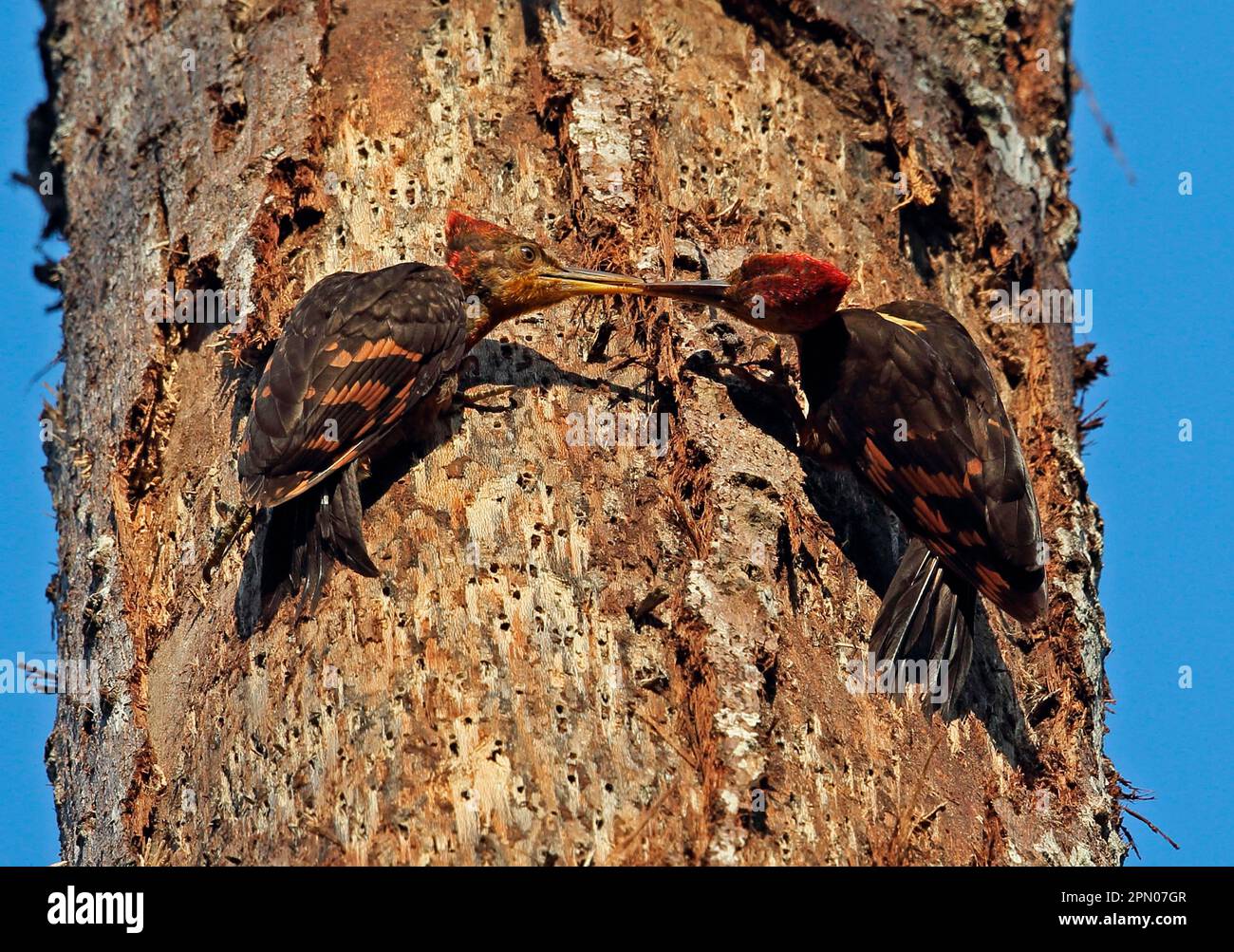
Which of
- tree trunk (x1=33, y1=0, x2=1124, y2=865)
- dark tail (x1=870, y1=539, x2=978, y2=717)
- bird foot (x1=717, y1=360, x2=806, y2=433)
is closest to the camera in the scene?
tree trunk (x1=33, y1=0, x2=1124, y2=865)

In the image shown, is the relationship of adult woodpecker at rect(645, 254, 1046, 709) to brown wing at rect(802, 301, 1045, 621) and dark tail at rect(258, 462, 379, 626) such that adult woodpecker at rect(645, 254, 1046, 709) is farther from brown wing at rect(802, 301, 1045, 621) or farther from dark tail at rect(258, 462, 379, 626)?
dark tail at rect(258, 462, 379, 626)

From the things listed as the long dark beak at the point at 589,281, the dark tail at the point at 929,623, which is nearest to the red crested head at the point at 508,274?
the long dark beak at the point at 589,281

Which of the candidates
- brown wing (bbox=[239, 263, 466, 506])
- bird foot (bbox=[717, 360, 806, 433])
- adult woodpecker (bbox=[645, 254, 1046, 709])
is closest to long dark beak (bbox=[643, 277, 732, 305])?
adult woodpecker (bbox=[645, 254, 1046, 709])

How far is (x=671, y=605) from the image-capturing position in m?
3.89

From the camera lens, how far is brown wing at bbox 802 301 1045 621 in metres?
4.41

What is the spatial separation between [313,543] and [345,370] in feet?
1.94

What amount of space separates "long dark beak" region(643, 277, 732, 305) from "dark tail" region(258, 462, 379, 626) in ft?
3.50

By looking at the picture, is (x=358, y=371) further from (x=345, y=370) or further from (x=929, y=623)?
(x=929, y=623)

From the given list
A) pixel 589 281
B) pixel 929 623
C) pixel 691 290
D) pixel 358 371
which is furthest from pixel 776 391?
pixel 358 371

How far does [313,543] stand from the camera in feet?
13.1

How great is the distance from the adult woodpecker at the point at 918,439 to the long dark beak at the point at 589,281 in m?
0.09

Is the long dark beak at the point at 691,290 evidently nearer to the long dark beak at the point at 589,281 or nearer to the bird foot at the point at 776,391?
the long dark beak at the point at 589,281

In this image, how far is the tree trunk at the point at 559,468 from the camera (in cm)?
363
